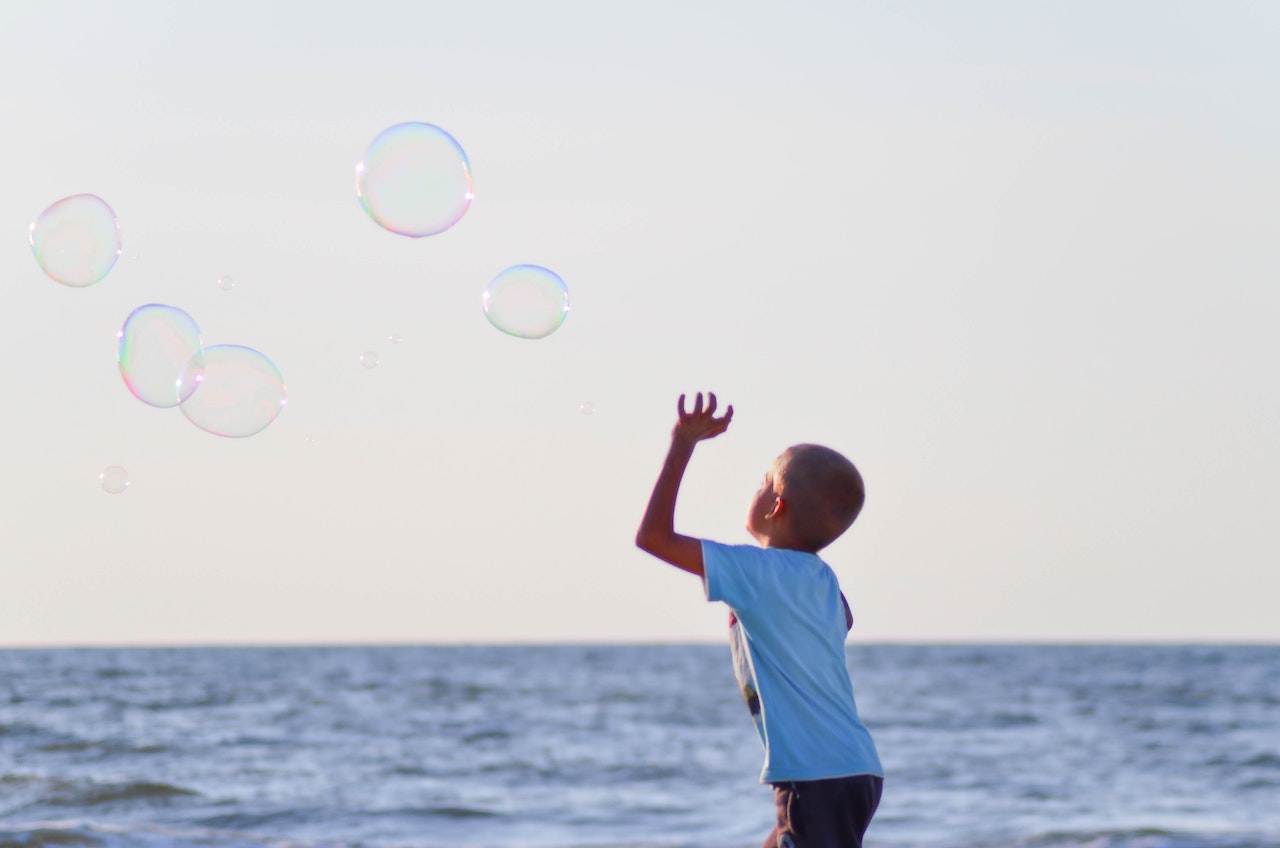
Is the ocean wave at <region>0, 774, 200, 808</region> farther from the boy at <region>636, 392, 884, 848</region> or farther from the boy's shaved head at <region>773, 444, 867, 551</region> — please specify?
the boy's shaved head at <region>773, 444, 867, 551</region>

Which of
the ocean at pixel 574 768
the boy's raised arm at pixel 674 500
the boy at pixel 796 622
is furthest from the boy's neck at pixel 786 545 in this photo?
the ocean at pixel 574 768

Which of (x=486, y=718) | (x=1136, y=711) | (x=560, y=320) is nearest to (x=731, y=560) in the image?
(x=560, y=320)

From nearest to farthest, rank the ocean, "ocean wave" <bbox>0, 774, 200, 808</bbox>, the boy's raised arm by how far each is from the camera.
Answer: the boy's raised arm, the ocean, "ocean wave" <bbox>0, 774, 200, 808</bbox>

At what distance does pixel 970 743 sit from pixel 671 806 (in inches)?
301

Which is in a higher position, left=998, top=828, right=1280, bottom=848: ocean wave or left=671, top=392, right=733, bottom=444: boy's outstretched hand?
left=671, top=392, right=733, bottom=444: boy's outstretched hand

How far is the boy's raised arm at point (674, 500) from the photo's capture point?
367 cm

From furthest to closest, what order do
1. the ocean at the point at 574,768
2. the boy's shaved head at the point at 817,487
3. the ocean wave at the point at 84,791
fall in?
the ocean wave at the point at 84,791 < the ocean at the point at 574,768 < the boy's shaved head at the point at 817,487

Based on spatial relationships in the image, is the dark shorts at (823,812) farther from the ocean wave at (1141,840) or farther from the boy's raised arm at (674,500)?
the ocean wave at (1141,840)

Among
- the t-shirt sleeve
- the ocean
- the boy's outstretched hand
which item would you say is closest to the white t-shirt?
the t-shirt sleeve

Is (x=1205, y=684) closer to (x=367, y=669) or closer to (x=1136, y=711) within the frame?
(x=1136, y=711)

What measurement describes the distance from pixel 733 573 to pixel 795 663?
11.3 inches

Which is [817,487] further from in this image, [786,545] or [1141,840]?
[1141,840]

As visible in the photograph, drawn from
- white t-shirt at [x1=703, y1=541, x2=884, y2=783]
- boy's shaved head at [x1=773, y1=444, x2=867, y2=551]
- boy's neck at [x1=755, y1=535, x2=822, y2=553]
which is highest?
boy's shaved head at [x1=773, y1=444, x2=867, y2=551]

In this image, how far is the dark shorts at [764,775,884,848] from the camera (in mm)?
3725
